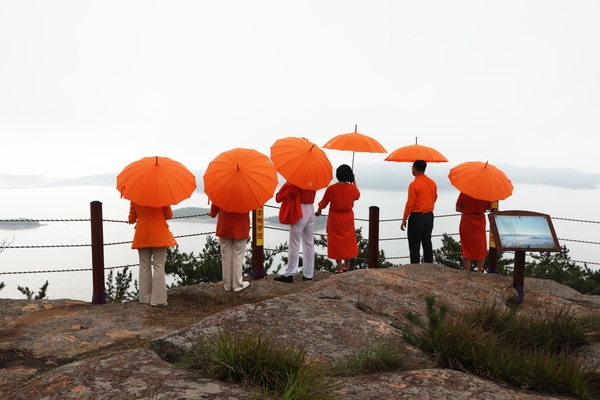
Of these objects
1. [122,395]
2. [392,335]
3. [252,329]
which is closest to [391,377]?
[392,335]

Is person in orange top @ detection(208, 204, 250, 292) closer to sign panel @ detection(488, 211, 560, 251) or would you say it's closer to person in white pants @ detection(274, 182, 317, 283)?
person in white pants @ detection(274, 182, 317, 283)

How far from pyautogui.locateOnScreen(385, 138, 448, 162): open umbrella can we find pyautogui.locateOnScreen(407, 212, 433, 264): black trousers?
997 millimetres

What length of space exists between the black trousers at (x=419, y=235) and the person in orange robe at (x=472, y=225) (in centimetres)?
51

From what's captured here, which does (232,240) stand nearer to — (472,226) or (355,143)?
(355,143)

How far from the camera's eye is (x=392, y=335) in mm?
5031

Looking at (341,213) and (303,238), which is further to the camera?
(341,213)

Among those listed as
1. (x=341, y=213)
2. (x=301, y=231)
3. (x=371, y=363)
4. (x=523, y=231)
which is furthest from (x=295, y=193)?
(x=371, y=363)

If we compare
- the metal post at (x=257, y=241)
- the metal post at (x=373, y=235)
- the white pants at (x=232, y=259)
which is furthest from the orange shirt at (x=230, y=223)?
the metal post at (x=373, y=235)

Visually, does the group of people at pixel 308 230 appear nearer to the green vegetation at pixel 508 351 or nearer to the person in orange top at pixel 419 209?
the person in orange top at pixel 419 209

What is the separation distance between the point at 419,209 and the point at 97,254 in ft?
14.9

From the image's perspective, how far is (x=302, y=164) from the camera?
8.08 m

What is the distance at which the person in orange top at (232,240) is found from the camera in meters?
7.91

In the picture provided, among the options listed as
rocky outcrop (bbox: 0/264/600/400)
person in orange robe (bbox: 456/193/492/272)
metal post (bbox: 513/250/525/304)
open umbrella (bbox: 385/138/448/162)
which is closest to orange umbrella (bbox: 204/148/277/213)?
rocky outcrop (bbox: 0/264/600/400)

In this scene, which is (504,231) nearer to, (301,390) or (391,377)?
(391,377)
